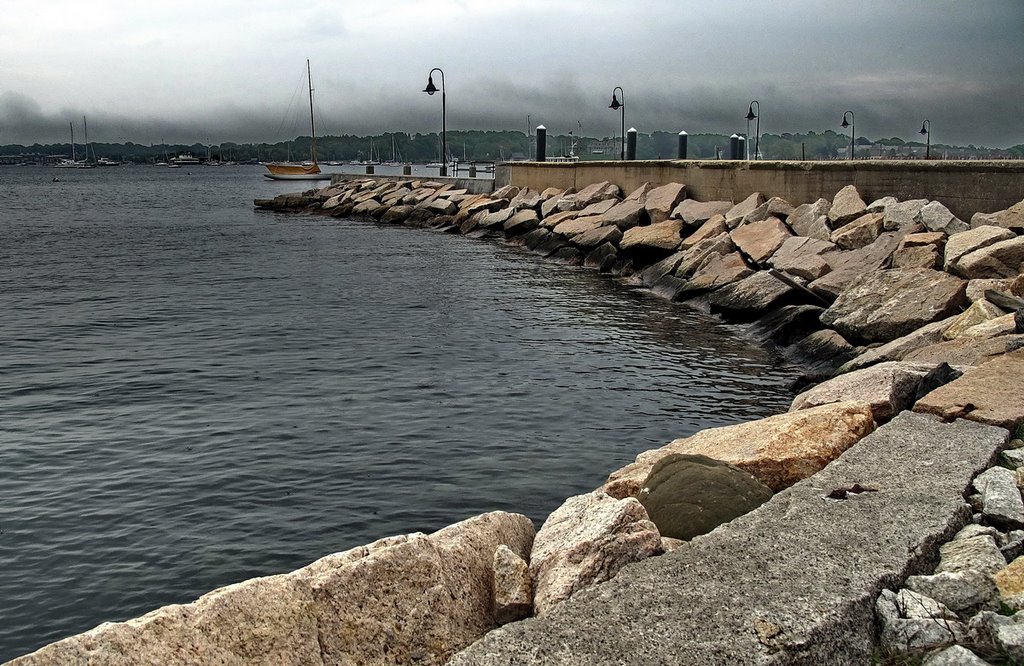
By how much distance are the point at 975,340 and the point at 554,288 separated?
10.7 m

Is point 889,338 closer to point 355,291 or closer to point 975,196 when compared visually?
point 975,196

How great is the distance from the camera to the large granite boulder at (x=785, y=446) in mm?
5344

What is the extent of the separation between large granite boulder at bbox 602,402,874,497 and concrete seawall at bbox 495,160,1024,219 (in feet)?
29.8

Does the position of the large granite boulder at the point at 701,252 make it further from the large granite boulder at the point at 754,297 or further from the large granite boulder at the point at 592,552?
the large granite boulder at the point at 592,552

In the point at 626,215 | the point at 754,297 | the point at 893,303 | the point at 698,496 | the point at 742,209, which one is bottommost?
the point at 754,297

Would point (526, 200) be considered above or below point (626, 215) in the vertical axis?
above

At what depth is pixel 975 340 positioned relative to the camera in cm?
797

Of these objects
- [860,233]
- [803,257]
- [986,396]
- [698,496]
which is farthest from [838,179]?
[698,496]

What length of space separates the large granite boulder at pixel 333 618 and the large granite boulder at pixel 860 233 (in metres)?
11.4

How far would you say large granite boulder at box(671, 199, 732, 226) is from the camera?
19.2 meters

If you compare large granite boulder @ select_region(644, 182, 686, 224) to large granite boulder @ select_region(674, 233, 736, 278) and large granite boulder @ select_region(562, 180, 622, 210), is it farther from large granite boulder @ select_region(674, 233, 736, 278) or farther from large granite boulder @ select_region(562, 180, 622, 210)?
large granite boulder @ select_region(674, 233, 736, 278)

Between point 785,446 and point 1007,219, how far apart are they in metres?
8.29

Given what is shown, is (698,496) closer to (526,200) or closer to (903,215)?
(903,215)

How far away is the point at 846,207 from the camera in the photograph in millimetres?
15312
